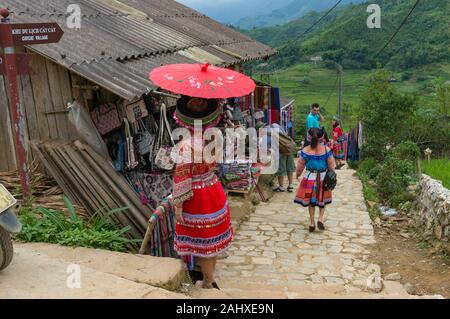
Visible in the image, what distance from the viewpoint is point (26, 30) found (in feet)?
16.5

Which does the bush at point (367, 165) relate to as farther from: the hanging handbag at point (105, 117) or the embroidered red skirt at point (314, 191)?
the hanging handbag at point (105, 117)

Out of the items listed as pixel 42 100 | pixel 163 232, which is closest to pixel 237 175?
pixel 163 232

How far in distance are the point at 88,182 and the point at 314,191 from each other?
3823 mm

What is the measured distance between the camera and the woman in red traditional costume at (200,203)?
4.49 meters

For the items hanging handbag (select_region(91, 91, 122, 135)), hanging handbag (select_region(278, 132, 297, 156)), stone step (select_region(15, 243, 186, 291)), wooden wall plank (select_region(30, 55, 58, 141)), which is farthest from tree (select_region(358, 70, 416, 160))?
stone step (select_region(15, 243, 186, 291))

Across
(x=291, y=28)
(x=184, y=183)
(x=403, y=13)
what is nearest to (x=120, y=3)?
(x=184, y=183)

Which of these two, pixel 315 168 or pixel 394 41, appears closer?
pixel 315 168

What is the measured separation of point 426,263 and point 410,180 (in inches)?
188

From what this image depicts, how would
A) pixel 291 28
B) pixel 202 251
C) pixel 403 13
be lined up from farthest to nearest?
pixel 291 28, pixel 403 13, pixel 202 251

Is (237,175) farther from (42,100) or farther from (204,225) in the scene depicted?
(204,225)

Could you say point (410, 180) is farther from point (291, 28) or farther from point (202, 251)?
point (291, 28)

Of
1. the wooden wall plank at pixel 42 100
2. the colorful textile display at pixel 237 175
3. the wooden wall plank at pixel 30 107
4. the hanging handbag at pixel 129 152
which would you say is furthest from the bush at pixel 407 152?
the wooden wall plank at pixel 30 107

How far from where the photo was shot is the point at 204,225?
15.5 ft

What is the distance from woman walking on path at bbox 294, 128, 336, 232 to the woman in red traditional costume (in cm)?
322
